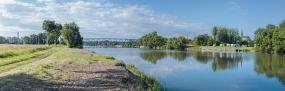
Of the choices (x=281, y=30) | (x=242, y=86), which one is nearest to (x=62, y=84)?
(x=242, y=86)

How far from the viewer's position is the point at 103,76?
10289 mm

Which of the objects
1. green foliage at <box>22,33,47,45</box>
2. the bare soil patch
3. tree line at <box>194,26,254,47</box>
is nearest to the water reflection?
the bare soil patch

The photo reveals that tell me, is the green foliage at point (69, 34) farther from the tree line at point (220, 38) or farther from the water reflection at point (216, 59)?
the tree line at point (220, 38)

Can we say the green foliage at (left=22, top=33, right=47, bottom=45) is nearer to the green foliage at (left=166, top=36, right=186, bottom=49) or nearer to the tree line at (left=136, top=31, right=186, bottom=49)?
the tree line at (left=136, top=31, right=186, bottom=49)

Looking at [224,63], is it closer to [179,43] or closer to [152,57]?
[152,57]

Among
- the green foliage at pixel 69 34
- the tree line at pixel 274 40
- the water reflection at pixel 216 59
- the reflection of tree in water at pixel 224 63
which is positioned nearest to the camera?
the reflection of tree in water at pixel 224 63

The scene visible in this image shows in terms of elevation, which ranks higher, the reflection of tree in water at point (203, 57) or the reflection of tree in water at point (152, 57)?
the reflection of tree in water at point (152, 57)

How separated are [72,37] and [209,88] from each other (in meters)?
52.8

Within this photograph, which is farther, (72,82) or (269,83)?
(269,83)

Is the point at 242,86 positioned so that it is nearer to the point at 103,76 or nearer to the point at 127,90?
the point at 127,90

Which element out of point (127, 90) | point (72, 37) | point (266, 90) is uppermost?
point (72, 37)

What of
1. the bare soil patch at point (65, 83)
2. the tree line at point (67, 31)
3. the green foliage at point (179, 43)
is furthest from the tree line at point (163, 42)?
the bare soil patch at point (65, 83)

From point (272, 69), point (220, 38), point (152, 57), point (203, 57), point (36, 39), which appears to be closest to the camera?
point (272, 69)

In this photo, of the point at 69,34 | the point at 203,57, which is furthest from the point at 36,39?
the point at 203,57
